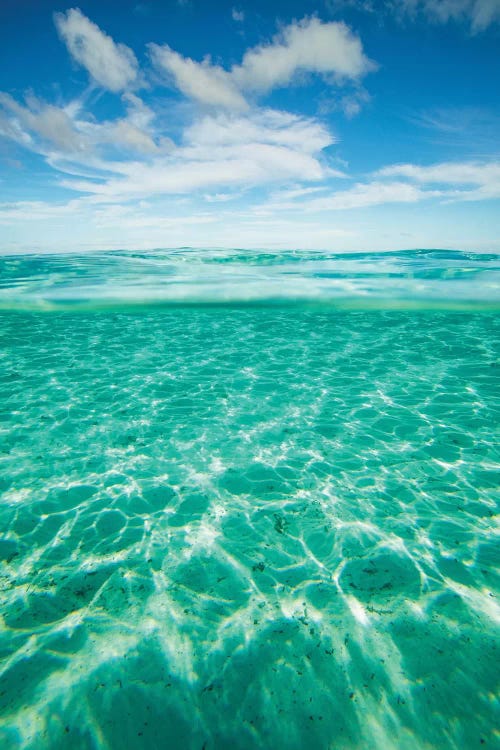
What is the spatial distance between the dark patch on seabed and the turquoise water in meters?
0.02

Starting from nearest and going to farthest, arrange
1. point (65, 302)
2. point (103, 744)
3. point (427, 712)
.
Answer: point (103, 744), point (427, 712), point (65, 302)

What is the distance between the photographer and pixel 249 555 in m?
5.14

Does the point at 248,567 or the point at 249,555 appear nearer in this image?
the point at 248,567

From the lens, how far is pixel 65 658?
387 cm

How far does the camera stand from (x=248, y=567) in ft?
16.3

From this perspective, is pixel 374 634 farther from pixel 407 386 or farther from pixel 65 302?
pixel 65 302

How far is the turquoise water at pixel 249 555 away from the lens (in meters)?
3.46

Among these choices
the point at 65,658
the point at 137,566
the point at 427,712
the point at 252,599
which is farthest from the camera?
the point at 137,566

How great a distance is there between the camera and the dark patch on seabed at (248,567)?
11.3 feet

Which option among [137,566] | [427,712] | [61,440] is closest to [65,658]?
[137,566]

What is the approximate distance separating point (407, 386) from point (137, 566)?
9.41 m

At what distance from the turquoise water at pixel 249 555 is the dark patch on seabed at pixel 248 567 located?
0.02 m

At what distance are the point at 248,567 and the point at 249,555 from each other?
20cm

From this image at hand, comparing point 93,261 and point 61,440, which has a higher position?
point 93,261
